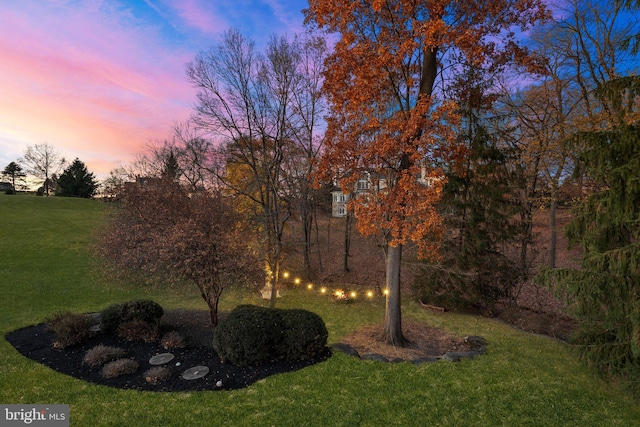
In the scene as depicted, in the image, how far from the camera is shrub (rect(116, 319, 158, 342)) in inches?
382

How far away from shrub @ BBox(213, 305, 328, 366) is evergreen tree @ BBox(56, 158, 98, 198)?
58797mm

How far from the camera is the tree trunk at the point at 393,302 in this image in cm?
1034

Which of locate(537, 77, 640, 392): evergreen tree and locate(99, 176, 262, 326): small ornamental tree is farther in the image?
locate(99, 176, 262, 326): small ornamental tree

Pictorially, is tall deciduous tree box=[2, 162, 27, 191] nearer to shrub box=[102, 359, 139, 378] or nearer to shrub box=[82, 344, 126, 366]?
shrub box=[82, 344, 126, 366]

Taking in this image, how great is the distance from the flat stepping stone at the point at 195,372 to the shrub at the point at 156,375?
39 centimetres

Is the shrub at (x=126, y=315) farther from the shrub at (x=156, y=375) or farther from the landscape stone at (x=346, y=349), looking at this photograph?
the landscape stone at (x=346, y=349)

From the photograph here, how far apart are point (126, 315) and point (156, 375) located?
11.9 ft

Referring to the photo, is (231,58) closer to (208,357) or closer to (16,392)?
(208,357)

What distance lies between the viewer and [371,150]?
890 cm

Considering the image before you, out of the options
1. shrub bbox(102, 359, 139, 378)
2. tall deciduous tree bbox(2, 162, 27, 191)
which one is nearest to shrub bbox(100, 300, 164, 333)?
shrub bbox(102, 359, 139, 378)

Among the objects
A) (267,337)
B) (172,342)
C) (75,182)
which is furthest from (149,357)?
(75,182)

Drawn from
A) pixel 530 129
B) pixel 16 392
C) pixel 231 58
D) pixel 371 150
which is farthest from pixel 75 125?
pixel 530 129

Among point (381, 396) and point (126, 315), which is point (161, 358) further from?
point (381, 396)

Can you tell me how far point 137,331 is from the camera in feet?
32.1
